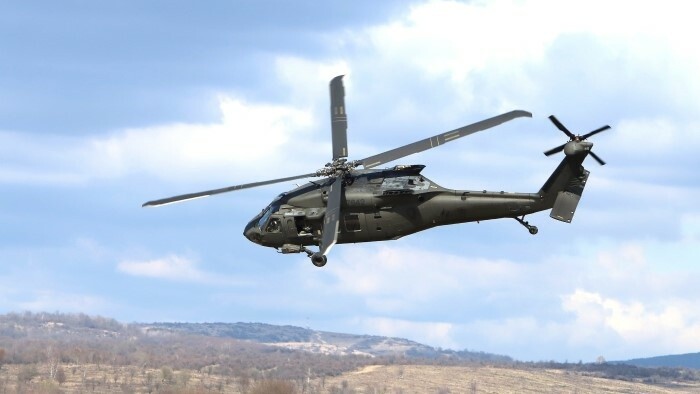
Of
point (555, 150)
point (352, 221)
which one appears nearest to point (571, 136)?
point (555, 150)

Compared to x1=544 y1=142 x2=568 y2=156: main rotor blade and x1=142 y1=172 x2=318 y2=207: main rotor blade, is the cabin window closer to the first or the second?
x1=142 y1=172 x2=318 y2=207: main rotor blade

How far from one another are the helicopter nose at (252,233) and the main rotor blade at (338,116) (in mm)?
7033

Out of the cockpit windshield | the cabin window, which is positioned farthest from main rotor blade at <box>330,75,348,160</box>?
the cockpit windshield

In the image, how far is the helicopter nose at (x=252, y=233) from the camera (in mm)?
71312

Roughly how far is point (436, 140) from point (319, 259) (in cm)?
1055

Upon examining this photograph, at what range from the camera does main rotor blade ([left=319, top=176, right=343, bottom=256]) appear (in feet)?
197

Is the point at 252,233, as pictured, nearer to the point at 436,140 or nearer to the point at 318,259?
the point at 318,259

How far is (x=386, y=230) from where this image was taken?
6850 centimetres

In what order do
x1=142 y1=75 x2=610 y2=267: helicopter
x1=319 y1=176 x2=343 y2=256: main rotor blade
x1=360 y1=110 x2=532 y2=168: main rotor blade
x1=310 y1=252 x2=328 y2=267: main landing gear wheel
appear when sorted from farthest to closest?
1. x1=142 y1=75 x2=610 y2=267: helicopter
2. x1=360 y1=110 x2=532 y2=168: main rotor blade
3. x1=310 y1=252 x2=328 y2=267: main landing gear wheel
4. x1=319 y1=176 x2=343 y2=256: main rotor blade

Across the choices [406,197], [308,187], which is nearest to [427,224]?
[406,197]

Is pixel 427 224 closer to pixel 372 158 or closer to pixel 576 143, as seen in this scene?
pixel 372 158

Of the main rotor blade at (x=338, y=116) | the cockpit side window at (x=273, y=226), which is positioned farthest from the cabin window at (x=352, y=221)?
the cockpit side window at (x=273, y=226)

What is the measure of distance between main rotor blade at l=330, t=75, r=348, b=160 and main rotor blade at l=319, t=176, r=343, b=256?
2636 millimetres

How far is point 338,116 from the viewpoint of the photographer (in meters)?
70.5
